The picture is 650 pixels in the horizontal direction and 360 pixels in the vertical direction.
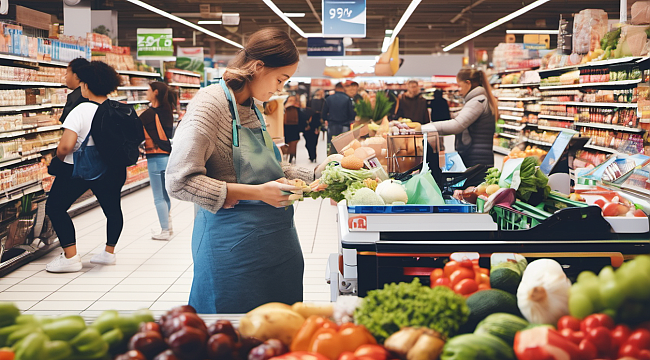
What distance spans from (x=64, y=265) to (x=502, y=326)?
15.3ft

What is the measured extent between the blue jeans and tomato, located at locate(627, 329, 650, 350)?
563 centimetres

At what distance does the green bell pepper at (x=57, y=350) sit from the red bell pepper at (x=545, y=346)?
897 mm

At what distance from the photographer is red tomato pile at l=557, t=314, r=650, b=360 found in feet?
3.68

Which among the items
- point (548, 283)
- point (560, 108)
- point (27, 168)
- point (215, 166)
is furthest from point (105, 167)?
point (560, 108)

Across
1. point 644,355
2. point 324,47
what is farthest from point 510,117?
point 644,355

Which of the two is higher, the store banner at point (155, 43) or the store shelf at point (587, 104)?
the store banner at point (155, 43)

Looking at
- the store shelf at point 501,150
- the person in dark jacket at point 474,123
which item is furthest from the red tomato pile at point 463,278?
the store shelf at point 501,150

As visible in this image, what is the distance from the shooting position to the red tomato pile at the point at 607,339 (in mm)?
A: 1122

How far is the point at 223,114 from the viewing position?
2061 millimetres

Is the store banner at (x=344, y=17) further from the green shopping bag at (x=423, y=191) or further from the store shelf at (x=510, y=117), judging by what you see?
the green shopping bag at (x=423, y=191)

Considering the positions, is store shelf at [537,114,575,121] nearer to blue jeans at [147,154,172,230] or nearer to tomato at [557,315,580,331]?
blue jeans at [147,154,172,230]

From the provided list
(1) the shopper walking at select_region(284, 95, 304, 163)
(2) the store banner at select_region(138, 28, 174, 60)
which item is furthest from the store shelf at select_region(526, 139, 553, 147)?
(2) the store banner at select_region(138, 28, 174, 60)

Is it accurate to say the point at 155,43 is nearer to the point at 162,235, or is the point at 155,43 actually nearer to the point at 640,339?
the point at 162,235

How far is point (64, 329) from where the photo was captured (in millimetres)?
1195
